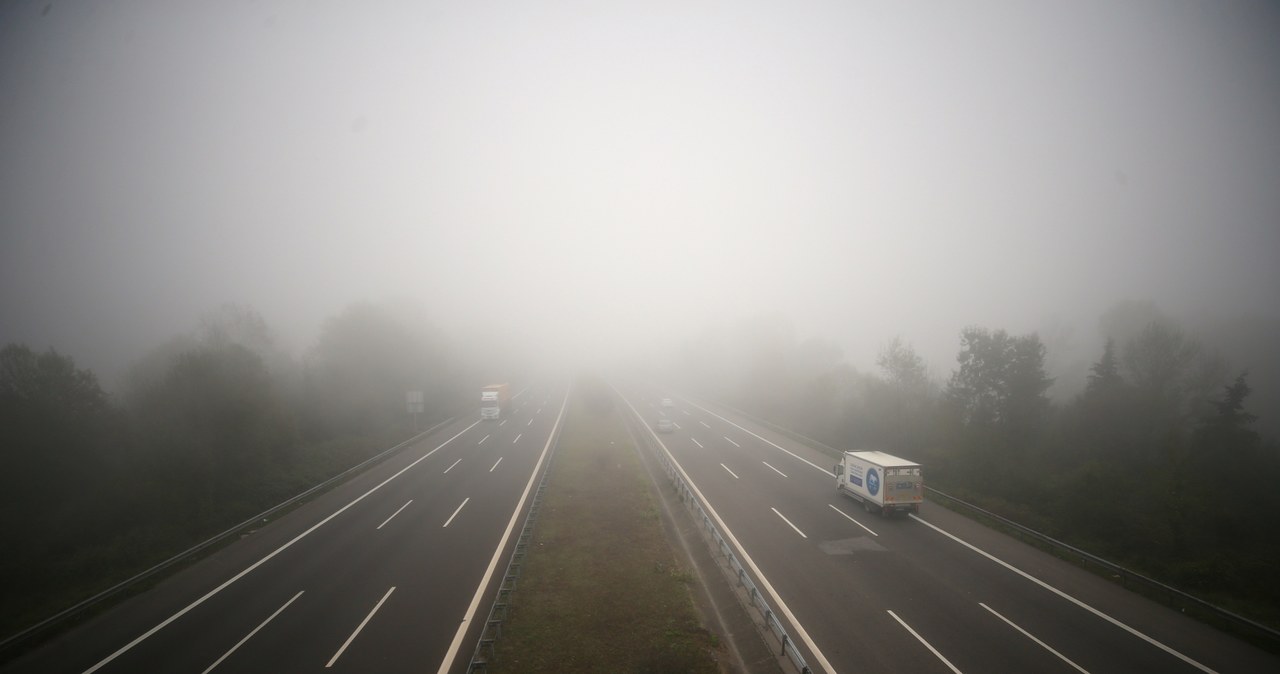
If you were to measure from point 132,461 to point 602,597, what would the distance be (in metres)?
28.5

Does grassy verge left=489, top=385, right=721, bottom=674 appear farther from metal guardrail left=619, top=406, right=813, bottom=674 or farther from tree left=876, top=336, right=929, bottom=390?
tree left=876, top=336, right=929, bottom=390

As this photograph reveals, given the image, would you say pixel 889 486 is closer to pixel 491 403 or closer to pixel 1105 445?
pixel 1105 445

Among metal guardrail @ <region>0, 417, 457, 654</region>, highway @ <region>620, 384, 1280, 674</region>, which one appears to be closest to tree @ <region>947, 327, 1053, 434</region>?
highway @ <region>620, 384, 1280, 674</region>

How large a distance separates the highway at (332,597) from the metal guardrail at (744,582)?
8642mm

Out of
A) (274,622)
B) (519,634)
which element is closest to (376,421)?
(274,622)

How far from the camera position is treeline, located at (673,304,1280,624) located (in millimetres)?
16625

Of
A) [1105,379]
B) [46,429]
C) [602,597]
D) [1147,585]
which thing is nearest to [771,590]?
[602,597]

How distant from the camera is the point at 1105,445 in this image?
92.4ft

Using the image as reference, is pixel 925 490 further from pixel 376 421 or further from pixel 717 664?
pixel 376 421

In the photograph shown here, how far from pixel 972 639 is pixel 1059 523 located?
13319 millimetres

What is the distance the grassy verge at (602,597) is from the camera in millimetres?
11398

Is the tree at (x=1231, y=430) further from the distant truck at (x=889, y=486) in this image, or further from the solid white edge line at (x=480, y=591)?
the solid white edge line at (x=480, y=591)

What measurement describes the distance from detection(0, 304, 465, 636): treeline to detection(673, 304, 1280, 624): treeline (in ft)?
131

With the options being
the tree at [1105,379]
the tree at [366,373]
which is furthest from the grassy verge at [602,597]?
the tree at [1105,379]
